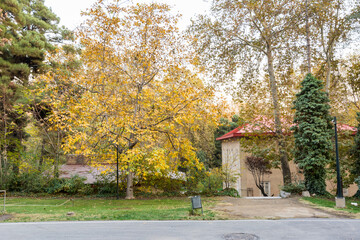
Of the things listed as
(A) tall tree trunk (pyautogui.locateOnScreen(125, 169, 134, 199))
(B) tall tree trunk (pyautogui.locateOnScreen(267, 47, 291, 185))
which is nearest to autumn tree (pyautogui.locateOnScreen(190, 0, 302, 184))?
(B) tall tree trunk (pyautogui.locateOnScreen(267, 47, 291, 185))

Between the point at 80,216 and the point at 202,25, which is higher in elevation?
the point at 202,25

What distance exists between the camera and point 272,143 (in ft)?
59.1

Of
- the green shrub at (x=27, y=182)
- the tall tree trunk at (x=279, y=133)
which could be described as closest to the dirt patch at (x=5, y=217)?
the green shrub at (x=27, y=182)

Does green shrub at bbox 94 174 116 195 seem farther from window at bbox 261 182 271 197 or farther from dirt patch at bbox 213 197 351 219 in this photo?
window at bbox 261 182 271 197

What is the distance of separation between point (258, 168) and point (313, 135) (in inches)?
300

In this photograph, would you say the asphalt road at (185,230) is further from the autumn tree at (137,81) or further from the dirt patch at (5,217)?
the autumn tree at (137,81)

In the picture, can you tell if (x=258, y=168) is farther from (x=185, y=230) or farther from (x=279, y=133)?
(x=185, y=230)

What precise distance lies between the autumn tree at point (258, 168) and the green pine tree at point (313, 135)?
5642 mm

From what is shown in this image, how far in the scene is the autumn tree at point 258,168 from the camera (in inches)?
830

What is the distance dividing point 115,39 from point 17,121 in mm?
10307

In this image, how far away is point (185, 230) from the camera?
7672mm

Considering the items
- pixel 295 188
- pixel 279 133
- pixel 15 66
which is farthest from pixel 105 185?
pixel 279 133

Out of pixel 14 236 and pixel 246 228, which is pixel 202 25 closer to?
pixel 246 228

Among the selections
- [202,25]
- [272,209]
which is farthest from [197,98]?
[202,25]
